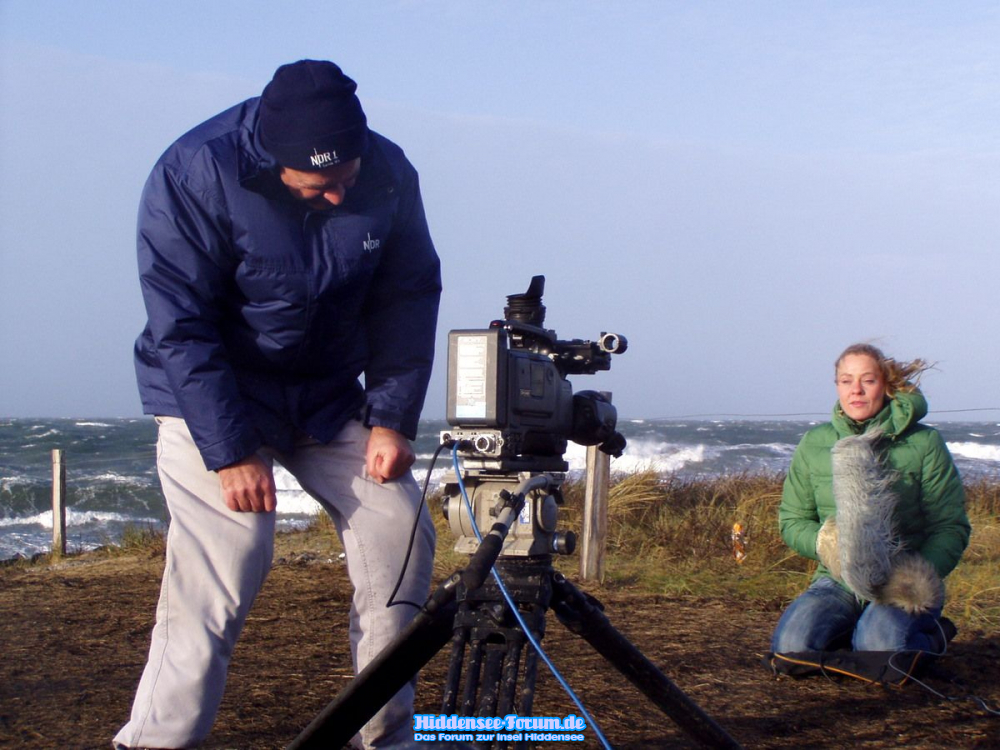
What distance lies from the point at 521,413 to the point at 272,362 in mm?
691

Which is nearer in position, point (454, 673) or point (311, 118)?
point (454, 673)

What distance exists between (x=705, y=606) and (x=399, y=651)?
3304 mm

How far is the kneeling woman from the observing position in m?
3.95

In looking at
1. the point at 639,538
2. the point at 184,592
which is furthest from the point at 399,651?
the point at 639,538

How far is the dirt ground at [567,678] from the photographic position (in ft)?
10.8

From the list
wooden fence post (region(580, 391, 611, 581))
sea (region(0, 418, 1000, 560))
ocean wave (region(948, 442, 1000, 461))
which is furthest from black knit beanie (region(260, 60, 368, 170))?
ocean wave (region(948, 442, 1000, 461))

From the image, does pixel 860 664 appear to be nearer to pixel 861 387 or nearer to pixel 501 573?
pixel 861 387

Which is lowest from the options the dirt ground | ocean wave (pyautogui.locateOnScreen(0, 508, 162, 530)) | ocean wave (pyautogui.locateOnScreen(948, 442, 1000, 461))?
ocean wave (pyautogui.locateOnScreen(0, 508, 162, 530))

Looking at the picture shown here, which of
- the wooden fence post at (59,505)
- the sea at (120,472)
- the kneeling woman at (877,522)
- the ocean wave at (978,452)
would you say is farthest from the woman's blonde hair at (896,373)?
the ocean wave at (978,452)

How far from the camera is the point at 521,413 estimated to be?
2.36m

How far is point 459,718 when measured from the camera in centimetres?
224

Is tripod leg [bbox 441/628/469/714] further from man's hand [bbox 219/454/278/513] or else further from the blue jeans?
the blue jeans

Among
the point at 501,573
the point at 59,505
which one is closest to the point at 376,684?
the point at 501,573

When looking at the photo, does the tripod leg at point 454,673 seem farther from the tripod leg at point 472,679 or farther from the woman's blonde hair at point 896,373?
the woman's blonde hair at point 896,373
